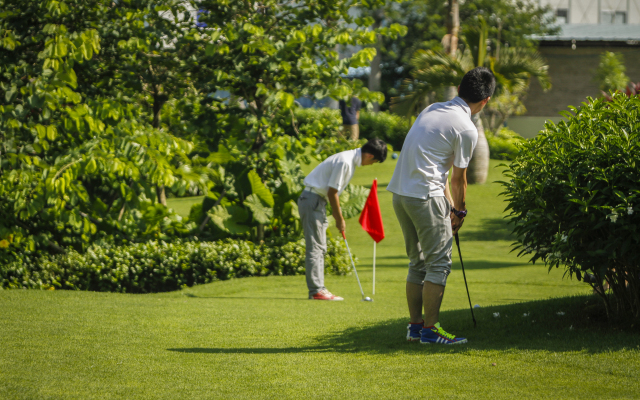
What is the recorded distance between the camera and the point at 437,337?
181 inches

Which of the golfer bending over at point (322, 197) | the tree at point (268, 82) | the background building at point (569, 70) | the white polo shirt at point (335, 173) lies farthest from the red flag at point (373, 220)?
the background building at point (569, 70)

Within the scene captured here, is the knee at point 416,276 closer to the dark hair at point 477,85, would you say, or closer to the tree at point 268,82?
the dark hair at point 477,85

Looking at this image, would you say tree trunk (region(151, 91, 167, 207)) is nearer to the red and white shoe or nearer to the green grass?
the green grass

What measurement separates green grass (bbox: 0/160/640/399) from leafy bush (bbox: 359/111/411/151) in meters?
17.8

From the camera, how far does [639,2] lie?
170 feet

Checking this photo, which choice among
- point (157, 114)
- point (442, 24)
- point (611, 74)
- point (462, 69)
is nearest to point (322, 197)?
point (157, 114)

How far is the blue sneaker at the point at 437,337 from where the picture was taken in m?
4.57

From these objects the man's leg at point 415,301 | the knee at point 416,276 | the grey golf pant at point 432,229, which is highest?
the grey golf pant at point 432,229

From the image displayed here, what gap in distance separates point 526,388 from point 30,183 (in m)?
6.36

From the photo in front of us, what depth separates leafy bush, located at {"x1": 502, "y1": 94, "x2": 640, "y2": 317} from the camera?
4184 mm

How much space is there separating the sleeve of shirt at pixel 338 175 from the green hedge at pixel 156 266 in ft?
8.49

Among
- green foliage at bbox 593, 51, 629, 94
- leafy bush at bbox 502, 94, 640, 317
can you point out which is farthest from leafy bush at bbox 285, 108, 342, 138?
green foliage at bbox 593, 51, 629, 94

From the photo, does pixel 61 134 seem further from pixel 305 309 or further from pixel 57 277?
pixel 305 309

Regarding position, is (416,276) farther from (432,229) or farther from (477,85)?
(477,85)
